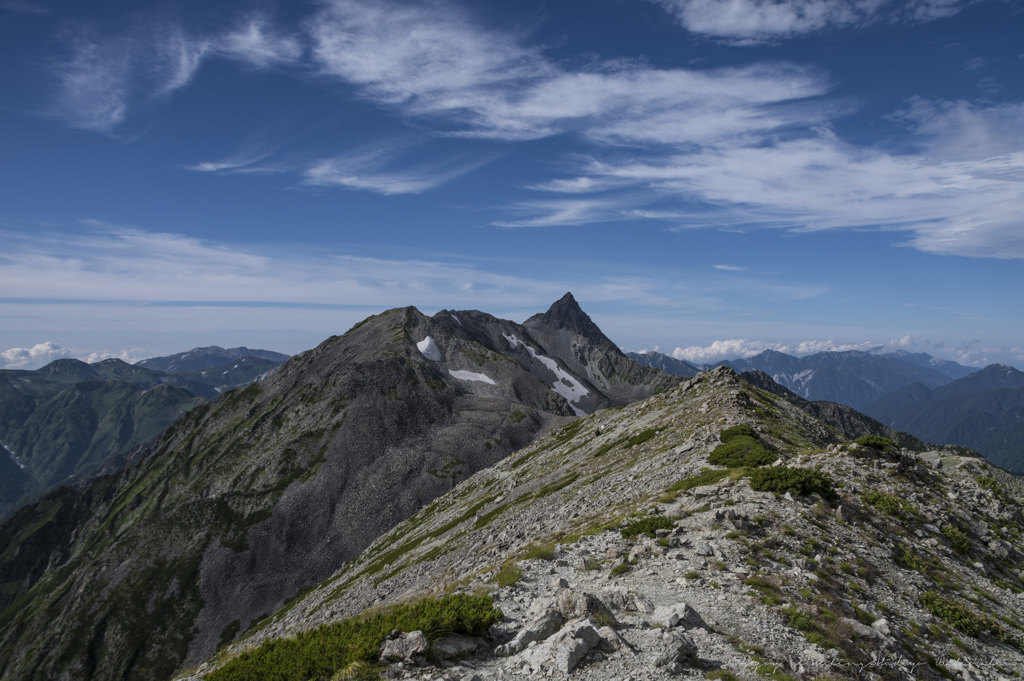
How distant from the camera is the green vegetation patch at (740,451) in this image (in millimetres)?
33156

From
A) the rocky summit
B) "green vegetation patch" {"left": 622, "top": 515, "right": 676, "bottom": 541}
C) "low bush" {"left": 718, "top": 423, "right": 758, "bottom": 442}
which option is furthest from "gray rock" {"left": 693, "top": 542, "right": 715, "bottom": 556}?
"low bush" {"left": 718, "top": 423, "right": 758, "bottom": 442}

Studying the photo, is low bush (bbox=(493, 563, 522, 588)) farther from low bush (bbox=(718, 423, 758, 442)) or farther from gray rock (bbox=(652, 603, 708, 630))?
low bush (bbox=(718, 423, 758, 442))

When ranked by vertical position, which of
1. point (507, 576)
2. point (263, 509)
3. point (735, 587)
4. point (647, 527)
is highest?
point (735, 587)

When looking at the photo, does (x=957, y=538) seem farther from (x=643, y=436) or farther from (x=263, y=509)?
(x=263, y=509)

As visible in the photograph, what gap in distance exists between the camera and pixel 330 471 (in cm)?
14225

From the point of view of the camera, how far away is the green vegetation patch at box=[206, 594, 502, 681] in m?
13.5

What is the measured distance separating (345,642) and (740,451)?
98.8ft

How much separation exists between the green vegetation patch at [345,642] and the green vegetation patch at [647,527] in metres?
10.2

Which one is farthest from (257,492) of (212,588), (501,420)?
(501,420)

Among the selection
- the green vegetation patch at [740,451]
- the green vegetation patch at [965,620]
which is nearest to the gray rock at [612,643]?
the green vegetation patch at [965,620]

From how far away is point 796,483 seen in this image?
26.7 meters

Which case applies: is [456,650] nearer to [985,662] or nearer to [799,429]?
[985,662]

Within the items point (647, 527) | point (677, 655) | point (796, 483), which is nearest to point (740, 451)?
point (796, 483)

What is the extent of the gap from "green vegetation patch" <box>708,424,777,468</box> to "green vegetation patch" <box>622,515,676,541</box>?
1079cm
